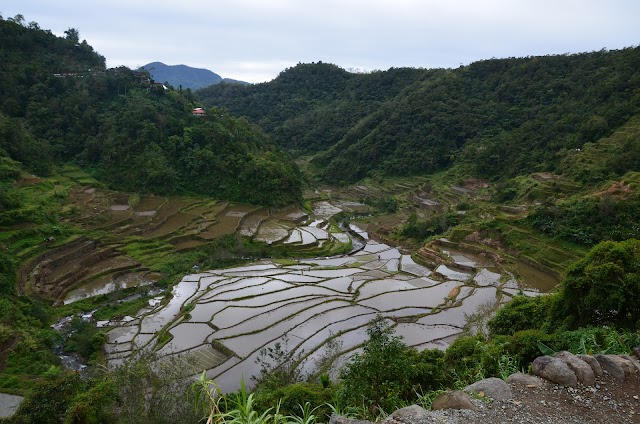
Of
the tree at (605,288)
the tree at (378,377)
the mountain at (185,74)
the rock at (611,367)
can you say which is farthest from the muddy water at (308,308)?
the mountain at (185,74)

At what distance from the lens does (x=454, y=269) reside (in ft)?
69.7

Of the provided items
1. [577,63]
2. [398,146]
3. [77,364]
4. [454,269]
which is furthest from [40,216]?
[577,63]

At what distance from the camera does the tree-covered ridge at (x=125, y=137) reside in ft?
102

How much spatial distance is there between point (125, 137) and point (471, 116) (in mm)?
34422

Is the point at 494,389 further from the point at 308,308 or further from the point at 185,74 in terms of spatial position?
the point at 185,74

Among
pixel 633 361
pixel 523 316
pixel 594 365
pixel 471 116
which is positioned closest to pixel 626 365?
pixel 633 361

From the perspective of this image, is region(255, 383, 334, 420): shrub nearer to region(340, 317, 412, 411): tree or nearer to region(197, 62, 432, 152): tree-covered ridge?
region(340, 317, 412, 411): tree

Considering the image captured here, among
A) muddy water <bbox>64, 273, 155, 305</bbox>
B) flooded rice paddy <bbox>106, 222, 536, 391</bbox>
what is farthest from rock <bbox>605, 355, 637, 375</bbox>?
muddy water <bbox>64, 273, 155, 305</bbox>

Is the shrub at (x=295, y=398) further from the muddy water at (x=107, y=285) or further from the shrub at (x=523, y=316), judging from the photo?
the muddy water at (x=107, y=285)

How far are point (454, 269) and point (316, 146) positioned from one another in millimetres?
40137

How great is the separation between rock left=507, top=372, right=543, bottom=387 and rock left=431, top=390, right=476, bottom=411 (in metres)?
0.70

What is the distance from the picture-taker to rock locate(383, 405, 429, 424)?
4.10m

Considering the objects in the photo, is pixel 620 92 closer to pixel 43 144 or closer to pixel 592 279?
pixel 592 279

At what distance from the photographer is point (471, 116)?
4491 centimetres
